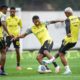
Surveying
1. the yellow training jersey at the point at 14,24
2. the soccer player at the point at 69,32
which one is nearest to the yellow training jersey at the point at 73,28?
the soccer player at the point at 69,32

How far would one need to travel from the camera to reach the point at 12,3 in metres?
42.7

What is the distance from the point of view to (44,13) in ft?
131

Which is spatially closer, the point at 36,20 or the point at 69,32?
the point at 69,32

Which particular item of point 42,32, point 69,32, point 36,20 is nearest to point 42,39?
point 42,32

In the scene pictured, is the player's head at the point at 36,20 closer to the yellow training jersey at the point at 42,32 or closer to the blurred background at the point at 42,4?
the yellow training jersey at the point at 42,32

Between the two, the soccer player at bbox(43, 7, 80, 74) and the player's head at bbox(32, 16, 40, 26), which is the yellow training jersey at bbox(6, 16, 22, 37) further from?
the soccer player at bbox(43, 7, 80, 74)

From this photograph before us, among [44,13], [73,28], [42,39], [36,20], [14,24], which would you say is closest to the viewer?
[73,28]

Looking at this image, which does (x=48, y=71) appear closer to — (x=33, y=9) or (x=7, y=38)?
(x=7, y=38)

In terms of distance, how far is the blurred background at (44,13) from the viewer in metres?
39.4

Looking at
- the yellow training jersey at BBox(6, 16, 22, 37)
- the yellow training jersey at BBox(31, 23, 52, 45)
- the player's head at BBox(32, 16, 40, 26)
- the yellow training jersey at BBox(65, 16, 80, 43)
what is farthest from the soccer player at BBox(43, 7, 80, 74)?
the yellow training jersey at BBox(6, 16, 22, 37)

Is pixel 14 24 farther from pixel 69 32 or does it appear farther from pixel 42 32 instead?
pixel 69 32

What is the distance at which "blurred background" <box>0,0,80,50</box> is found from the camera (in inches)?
1551

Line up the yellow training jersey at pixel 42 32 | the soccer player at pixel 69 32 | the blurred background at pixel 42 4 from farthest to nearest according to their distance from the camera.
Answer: the blurred background at pixel 42 4, the yellow training jersey at pixel 42 32, the soccer player at pixel 69 32

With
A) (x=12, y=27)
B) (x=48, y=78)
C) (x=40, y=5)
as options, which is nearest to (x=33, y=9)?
(x=40, y=5)
